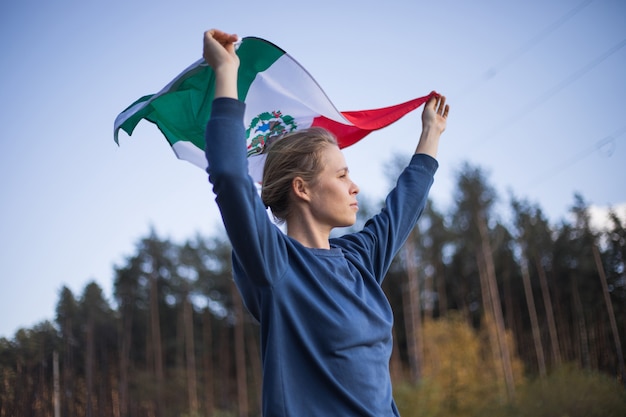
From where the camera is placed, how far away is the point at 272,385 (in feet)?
5.35

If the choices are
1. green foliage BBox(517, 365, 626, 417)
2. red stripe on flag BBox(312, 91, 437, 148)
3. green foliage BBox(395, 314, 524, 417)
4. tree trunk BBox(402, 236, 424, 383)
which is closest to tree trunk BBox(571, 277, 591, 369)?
green foliage BBox(517, 365, 626, 417)

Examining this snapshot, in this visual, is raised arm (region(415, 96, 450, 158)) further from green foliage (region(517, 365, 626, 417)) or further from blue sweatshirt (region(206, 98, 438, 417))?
green foliage (region(517, 365, 626, 417))

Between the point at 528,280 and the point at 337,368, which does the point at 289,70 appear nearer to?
the point at 337,368

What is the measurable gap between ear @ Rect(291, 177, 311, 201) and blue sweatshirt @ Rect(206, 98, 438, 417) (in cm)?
22

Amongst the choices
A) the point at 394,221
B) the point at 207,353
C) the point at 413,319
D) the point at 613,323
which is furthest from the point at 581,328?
the point at 394,221

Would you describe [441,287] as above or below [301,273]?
above

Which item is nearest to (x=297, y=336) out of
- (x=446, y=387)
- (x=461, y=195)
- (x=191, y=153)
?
(x=191, y=153)

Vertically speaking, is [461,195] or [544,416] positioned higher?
[461,195]

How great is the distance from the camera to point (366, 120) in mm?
2697

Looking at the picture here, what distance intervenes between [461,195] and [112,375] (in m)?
21.2

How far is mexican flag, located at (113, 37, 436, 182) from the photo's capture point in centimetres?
220

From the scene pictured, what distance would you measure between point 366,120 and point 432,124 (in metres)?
0.30

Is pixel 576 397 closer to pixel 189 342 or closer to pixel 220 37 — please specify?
pixel 220 37

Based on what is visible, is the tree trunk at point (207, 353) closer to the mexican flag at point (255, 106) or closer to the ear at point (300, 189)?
the mexican flag at point (255, 106)
